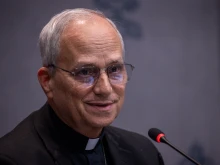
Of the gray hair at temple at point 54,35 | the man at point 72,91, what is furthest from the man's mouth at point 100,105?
the gray hair at temple at point 54,35

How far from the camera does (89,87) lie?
115cm

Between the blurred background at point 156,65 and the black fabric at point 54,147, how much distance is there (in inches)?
28.6

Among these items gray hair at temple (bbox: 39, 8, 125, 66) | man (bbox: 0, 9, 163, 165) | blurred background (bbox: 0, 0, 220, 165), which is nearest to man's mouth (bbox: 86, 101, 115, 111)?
man (bbox: 0, 9, 163, 165)

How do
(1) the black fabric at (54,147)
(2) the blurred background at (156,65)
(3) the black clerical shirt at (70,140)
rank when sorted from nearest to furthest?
1. (1) the black fabric at (54,147)
2. (3) the black clerical shirt at (70,140)
3. (2) the blurred background at (156,65)

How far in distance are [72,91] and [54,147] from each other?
0.71 feet

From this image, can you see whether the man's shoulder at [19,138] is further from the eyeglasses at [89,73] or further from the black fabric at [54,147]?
the eyeglasses at [89,73]

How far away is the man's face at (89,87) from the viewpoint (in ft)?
3.71

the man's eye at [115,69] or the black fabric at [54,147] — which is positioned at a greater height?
the man's eye at [115,69]

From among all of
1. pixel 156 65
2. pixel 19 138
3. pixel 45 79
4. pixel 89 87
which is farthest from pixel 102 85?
pixel 156 65

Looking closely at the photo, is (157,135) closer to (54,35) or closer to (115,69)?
(115,69)

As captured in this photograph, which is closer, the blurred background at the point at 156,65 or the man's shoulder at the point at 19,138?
the man's shoulder at the point at 19,138

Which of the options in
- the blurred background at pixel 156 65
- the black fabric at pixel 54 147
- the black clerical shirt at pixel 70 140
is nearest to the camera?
the black fabric at pixel 54 147

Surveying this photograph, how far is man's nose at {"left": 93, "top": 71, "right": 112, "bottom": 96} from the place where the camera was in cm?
114

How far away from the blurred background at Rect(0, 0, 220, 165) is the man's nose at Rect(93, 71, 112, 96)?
927mm
